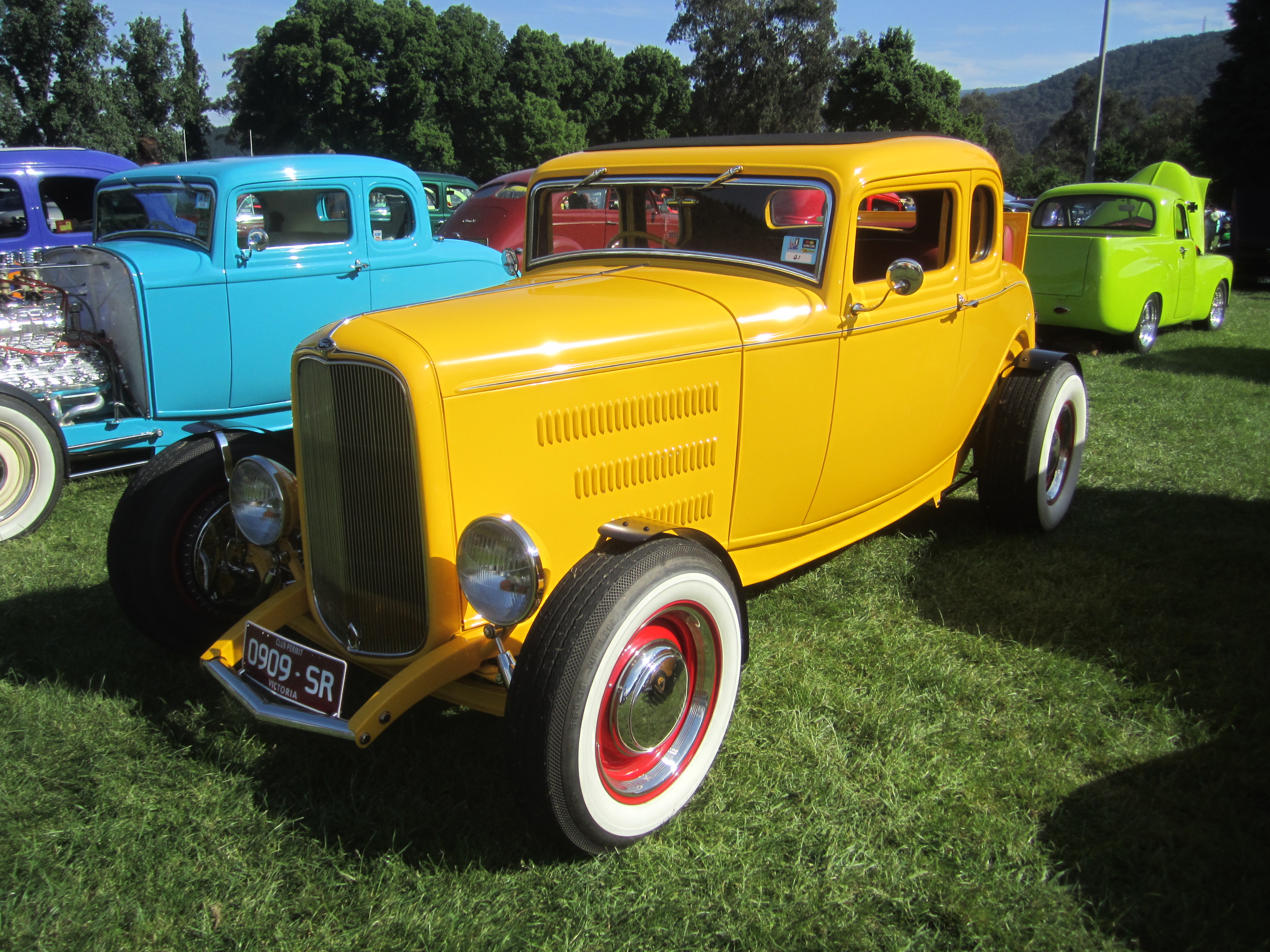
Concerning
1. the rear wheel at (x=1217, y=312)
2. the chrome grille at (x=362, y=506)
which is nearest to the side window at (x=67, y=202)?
the chrome grille at (x=362, y=506)

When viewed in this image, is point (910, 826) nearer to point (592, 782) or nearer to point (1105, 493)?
point (592, 782)

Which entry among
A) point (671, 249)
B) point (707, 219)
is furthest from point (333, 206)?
point (707, 219)

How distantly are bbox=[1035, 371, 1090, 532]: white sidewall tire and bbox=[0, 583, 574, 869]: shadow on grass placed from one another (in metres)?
2.87

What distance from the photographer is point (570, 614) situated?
2.19 meters

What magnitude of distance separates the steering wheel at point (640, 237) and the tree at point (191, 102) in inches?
1329

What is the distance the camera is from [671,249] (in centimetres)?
351

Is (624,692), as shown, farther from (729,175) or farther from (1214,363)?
(1214,363)

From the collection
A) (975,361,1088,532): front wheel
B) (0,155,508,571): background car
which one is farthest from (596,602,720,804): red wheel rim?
(0,155,508,571): background car

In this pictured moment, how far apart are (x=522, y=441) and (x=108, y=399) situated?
4.09m

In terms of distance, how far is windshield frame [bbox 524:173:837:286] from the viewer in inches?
125

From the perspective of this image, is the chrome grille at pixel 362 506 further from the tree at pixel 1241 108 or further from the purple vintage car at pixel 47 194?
the tree at pixel 1241 108

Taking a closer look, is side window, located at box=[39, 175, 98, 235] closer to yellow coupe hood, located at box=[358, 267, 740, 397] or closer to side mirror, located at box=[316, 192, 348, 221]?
side mirror, located at box=[316, 192, 348, 221]

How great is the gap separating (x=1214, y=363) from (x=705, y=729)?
840 centimetres

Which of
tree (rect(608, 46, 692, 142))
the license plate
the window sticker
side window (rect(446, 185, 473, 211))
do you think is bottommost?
the license plate
